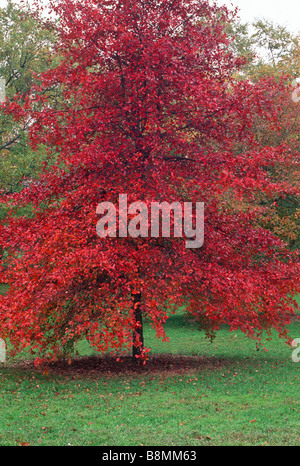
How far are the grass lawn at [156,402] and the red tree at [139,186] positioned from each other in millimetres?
807

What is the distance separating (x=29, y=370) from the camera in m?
11.4

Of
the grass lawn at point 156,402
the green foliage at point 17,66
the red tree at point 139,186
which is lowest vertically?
the grass lawn at point 156,402

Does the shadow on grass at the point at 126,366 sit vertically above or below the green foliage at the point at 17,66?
below

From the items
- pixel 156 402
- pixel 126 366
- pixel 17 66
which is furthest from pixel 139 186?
pixel 17 66

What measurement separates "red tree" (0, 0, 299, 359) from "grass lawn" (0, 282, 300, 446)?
2.65 feet

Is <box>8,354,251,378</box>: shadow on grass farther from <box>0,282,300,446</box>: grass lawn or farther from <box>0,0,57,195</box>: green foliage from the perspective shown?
<box>0,0,57,195</box>: green foliage

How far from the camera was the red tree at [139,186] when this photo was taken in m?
9.23

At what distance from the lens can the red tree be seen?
923 centimetres

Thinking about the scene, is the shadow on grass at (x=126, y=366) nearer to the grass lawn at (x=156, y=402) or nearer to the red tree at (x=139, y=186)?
the grass lawn at (x=156, y=402)

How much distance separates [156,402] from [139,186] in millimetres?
3638

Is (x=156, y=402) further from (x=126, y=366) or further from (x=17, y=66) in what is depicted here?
(x=17, y=66)

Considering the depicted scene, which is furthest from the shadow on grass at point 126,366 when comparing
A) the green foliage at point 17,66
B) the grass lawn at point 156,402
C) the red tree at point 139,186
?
the green foliage at point 17,66
